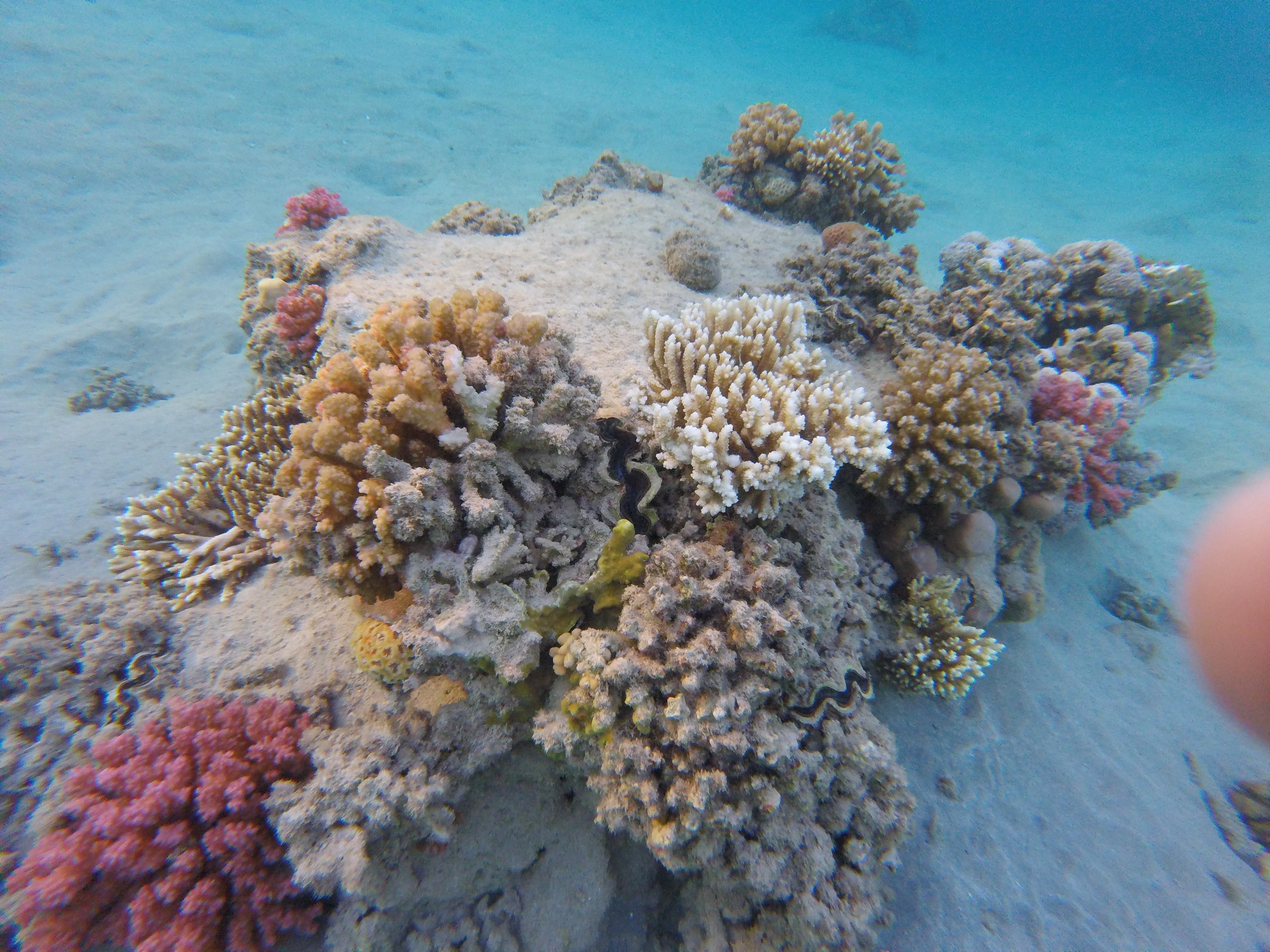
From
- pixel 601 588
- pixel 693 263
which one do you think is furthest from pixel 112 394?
pixel 601 588

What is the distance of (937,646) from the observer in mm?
4516

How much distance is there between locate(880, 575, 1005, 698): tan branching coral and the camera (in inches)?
175

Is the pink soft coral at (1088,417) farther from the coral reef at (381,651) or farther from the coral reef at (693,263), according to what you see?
the coral reef at (381,651)

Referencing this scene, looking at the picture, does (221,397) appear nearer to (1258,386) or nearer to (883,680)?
(883,680)

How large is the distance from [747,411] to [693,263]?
11.2ft

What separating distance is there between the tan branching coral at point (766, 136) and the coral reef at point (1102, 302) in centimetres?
328

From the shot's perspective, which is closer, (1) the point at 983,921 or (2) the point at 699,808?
(2) the point at 699,808

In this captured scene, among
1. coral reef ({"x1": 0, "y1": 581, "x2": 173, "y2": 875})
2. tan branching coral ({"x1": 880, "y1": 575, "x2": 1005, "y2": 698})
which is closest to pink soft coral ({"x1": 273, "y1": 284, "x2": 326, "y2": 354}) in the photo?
coral reef ({"x1": 0, "y1": 581, "x2": 173, "y2": 875})

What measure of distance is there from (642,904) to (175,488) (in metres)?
5.26

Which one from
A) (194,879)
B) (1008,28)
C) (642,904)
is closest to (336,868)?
(194,879)

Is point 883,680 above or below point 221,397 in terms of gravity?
below

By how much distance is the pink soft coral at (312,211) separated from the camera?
21.9ft

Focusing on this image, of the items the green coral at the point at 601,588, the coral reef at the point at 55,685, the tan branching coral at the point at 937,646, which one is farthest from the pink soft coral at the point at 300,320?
the tan branching coral at the point at 937,646

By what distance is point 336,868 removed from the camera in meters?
2.75
